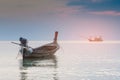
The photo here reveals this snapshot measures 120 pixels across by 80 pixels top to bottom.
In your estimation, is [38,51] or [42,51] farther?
[42,51]

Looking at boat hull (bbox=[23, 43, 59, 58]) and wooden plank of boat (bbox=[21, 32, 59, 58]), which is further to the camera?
wooden plank of boat (bbox=[21, 32, 59, 58])

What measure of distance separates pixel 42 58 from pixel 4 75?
2589 cm

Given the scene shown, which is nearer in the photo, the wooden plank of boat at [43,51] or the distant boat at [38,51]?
the distant boat at [38,51]

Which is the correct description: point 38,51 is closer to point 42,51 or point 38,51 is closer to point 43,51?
point 42,51

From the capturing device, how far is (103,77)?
41062 mm

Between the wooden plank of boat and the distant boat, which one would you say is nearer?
the distant boat

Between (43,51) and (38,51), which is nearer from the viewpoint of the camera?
(38,51)

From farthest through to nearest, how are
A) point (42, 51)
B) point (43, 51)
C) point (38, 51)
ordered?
point (43, 51), point (42, 51), point (38, 51)

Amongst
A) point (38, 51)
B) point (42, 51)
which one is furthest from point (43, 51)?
point (38, 51)

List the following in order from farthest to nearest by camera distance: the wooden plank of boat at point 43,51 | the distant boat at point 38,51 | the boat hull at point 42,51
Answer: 1. the wooden plank of boat at point 43,51
2. the boat hull at point 42,51
3. the distant boat at point 38,51

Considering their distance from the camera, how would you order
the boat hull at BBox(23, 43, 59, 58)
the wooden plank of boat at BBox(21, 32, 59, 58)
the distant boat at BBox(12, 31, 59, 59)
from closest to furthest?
the distant boat at BBox(12, 31, 59, 59) → the boat hull at BBox(23, 43, 59, 58) → the wooden plank of boat at BBox(21, 32, 59, 58)

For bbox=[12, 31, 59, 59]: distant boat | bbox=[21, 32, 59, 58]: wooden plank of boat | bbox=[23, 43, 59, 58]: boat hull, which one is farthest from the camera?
bbox=[21, 32, 59, 58]: wooden plank of boat

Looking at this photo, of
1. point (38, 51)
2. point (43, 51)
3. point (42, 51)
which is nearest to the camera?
point (38, 51)

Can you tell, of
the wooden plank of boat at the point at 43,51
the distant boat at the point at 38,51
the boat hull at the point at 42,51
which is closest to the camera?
the distant boat at the point at 38,51
